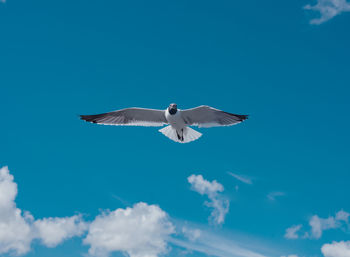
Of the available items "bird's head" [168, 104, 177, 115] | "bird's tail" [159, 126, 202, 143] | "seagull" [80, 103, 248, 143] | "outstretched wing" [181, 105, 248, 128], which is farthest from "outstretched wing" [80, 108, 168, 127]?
"outstretched wing" [181, 105, 248, 128]

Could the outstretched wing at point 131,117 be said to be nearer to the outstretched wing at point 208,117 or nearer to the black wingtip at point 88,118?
the black wingtip at point 88,118

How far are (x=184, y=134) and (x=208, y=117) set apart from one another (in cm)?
138

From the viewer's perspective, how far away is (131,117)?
15.9 metres

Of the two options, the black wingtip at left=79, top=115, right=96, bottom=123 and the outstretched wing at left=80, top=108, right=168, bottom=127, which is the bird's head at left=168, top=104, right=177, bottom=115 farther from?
the black wingtip at left=79, top=115, right=96, bottom=123

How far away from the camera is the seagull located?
14.9 metres

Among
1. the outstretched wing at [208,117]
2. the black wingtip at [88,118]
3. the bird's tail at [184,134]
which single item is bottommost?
the black wingtip at [88,118]

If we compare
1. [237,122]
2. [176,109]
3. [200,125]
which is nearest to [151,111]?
[176,109]

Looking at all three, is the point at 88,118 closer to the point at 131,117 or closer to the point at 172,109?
the point at 131,117

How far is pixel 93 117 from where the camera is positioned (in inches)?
600

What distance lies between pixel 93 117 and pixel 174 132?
351cm

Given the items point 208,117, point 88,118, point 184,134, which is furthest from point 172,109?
point 88,118

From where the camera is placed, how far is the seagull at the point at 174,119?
14.9 metres

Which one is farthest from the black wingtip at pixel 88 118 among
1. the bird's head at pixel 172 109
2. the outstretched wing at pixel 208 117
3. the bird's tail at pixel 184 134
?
the outstretched wing at pixel 208 117

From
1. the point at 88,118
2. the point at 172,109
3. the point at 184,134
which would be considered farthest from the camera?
the point at 184,134
